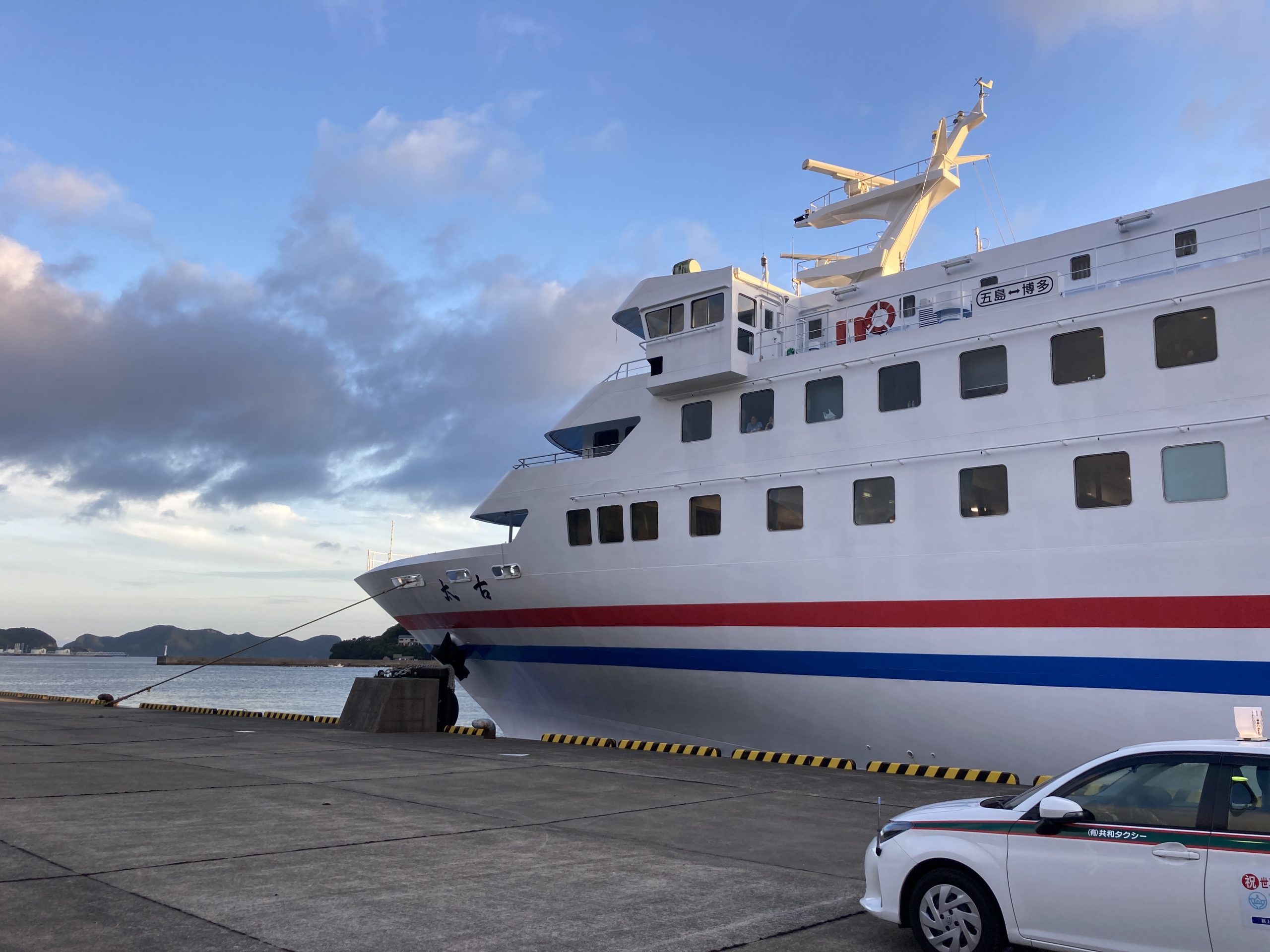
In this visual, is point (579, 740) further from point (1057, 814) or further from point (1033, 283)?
point (1057, 814)

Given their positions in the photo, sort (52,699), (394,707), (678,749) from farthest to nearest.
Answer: (52,699), (394,707), (678,749)

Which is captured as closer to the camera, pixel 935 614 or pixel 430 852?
pixel 430 852

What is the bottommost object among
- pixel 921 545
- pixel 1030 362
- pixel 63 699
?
pixel 63 699

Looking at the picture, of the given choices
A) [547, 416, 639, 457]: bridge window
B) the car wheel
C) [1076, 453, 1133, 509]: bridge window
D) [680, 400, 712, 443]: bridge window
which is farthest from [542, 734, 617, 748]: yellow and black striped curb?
the car wheel

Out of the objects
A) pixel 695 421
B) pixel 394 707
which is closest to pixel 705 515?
pixel 695 421

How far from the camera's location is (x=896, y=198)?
21.4m

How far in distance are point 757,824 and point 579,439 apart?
11800 millimetres

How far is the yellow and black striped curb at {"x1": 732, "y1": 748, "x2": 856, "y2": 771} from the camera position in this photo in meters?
15.1

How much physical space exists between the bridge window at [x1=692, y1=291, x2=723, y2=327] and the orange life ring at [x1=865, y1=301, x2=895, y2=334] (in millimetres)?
2703

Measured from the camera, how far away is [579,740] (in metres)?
19.2

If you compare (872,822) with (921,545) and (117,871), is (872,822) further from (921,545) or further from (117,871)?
(117,871)

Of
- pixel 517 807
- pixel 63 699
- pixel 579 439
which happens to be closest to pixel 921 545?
pixel 517 807

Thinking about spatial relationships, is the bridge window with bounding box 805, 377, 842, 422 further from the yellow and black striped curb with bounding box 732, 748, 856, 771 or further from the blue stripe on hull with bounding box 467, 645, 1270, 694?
the yellow and black striped curb with bounding box 732, 748, 856, 771

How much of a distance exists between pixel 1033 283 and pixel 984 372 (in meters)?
1.79
